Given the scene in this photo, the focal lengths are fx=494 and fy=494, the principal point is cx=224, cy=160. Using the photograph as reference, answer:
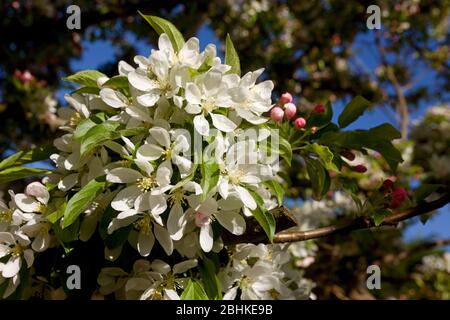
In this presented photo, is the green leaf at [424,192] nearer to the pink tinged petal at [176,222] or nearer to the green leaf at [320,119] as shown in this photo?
the green leaf at [320,119]

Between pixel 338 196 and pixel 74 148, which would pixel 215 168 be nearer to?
pixel 74 148

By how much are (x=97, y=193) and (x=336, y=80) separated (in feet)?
12.4

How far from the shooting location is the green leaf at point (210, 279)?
1015 mm

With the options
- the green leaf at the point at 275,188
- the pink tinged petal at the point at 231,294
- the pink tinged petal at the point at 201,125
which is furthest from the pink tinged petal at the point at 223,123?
the pink tinged petal at the point at 231,294

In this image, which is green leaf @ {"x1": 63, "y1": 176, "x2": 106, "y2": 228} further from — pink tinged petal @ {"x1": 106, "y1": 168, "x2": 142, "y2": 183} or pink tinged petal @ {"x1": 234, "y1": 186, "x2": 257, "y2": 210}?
pink tinged petal @ {"x1": 234, "y1": 186, "x2": 257, "y2": 210}

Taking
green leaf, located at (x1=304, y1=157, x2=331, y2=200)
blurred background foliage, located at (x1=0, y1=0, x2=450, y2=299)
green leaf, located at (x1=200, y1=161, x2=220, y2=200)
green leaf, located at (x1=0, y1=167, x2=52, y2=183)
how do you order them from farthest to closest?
blurred background foliage, located at (x1=0, y1=0, x2=450, y2=299)
green leaf, located at (x1=304, y1=157, x2=331, y2=200)
green leaf, located at (x1=0, y1=167, x2=52, y2=183)
green leaf, located at (x1=200, y1=161, x2=220, y2=200)

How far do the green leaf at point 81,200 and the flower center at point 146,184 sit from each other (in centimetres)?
8

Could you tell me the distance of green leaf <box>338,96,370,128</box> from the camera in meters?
1.28

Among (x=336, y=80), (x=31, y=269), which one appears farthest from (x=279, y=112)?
(x=336, y=80)

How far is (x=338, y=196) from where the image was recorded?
2.97 meters

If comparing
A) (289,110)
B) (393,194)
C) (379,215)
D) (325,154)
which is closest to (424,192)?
(393,194)

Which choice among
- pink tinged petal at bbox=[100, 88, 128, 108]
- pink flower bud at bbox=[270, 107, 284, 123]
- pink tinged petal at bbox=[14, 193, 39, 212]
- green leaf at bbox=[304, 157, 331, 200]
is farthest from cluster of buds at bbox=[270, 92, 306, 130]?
pink tinged petal at bbox=[14, 193, 39, 212]

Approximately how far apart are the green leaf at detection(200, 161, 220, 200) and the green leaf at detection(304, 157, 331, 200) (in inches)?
14.9

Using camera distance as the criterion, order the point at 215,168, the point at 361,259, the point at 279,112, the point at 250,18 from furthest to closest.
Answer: the point at 250,18 → the point at 361,259 → the point at 279,112 → the point at 215,168
